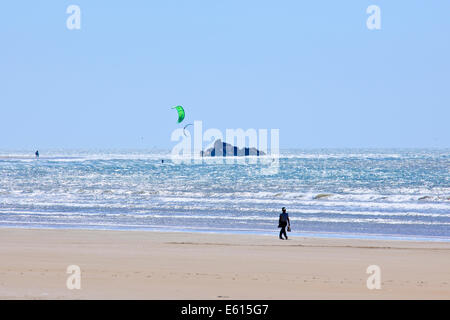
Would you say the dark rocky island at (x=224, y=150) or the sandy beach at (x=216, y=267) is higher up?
the dark rocky island at (x=224, y=150)

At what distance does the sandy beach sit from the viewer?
11.9m

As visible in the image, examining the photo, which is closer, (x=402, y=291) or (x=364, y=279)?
(x=402, y=291)

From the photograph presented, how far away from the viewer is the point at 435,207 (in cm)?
3625

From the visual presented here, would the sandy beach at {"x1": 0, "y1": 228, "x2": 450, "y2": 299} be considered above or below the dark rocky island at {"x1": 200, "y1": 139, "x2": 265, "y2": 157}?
below

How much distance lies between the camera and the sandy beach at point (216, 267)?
11.9 meters

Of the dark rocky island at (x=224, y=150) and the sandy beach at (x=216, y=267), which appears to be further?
the dark rocky island at (x=224, y=150)

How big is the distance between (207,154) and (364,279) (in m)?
186

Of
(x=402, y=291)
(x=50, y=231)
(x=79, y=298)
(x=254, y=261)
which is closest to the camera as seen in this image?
(x=79, y=298)

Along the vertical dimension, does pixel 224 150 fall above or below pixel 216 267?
above

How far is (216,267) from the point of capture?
596 inches

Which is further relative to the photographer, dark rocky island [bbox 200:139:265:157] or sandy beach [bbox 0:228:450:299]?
dark rocky island [bbox 200:139:265:157]

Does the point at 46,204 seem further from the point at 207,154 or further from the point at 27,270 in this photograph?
the point at 207,154

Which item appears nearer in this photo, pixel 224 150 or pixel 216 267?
pixel 216 267
